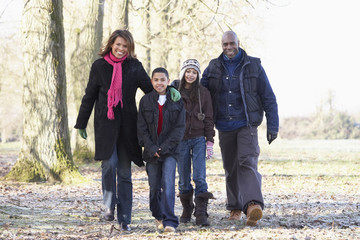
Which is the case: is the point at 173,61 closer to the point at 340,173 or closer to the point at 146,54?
the point at 146,54

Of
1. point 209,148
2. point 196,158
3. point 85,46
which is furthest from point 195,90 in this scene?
point 85,46

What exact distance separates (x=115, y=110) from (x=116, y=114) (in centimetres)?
5

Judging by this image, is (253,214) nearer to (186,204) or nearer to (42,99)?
(186,204)

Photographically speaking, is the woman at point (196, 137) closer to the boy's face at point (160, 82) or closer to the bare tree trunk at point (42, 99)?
the boy's face at point (160, 82)

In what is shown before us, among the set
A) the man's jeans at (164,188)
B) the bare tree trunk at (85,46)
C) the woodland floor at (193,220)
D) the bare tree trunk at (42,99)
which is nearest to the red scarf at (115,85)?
the man's jeans at (164,188)

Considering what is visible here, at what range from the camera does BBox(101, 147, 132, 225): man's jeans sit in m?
5.72

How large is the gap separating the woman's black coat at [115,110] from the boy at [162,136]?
0.55 ft

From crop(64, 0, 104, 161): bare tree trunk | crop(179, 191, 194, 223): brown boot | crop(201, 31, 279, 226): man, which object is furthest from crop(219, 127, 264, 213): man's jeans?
crop(64, 0, 104, 161): bare tree trunk

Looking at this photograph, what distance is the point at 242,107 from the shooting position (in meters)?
6.47

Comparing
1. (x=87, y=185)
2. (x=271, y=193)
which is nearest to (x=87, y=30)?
(x=87, y=185)

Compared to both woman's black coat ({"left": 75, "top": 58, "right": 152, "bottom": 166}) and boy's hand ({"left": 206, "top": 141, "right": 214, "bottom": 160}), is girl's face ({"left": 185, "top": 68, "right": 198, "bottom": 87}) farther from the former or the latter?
boy's hand ({"left": 206, "top": 141, "right": 214, "bottom": 160})

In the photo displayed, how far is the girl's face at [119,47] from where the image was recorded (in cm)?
568

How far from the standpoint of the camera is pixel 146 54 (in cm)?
2106

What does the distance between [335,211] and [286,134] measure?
121ft
